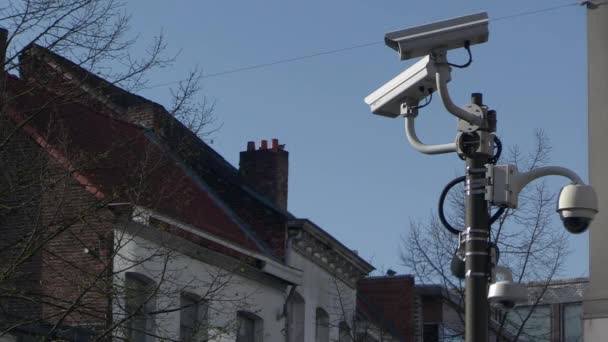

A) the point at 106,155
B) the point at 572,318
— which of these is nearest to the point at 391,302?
the point at 572,318

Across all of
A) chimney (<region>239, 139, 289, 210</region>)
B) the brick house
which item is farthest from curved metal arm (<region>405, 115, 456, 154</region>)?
chimney (<region>239, 139, 289, 210</region>)

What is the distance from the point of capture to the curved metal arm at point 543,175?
9977mm

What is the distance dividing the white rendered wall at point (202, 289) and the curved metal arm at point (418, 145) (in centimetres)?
875

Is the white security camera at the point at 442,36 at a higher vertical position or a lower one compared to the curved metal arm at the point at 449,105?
higher

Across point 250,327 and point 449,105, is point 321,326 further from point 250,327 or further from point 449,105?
point 449,105

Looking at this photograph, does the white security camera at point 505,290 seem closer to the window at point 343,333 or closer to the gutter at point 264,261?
the gutter at point 264,261

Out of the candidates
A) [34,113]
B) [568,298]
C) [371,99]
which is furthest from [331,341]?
[371,99]

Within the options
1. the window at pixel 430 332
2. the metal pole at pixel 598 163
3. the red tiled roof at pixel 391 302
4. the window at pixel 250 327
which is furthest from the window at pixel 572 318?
the metal pole at pixel 598 163

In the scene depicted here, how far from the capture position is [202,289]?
2573cm

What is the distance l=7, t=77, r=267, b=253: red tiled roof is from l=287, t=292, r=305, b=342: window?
13.4 ft

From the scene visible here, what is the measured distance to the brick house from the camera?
57.2 feet

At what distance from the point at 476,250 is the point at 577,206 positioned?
863 mm

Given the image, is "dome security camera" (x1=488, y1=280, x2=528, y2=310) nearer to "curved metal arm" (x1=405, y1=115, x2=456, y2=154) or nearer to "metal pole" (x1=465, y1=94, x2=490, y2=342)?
"metal pole" (x1=465, y1=94, x2=490, y2=342)

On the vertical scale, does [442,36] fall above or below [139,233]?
below
